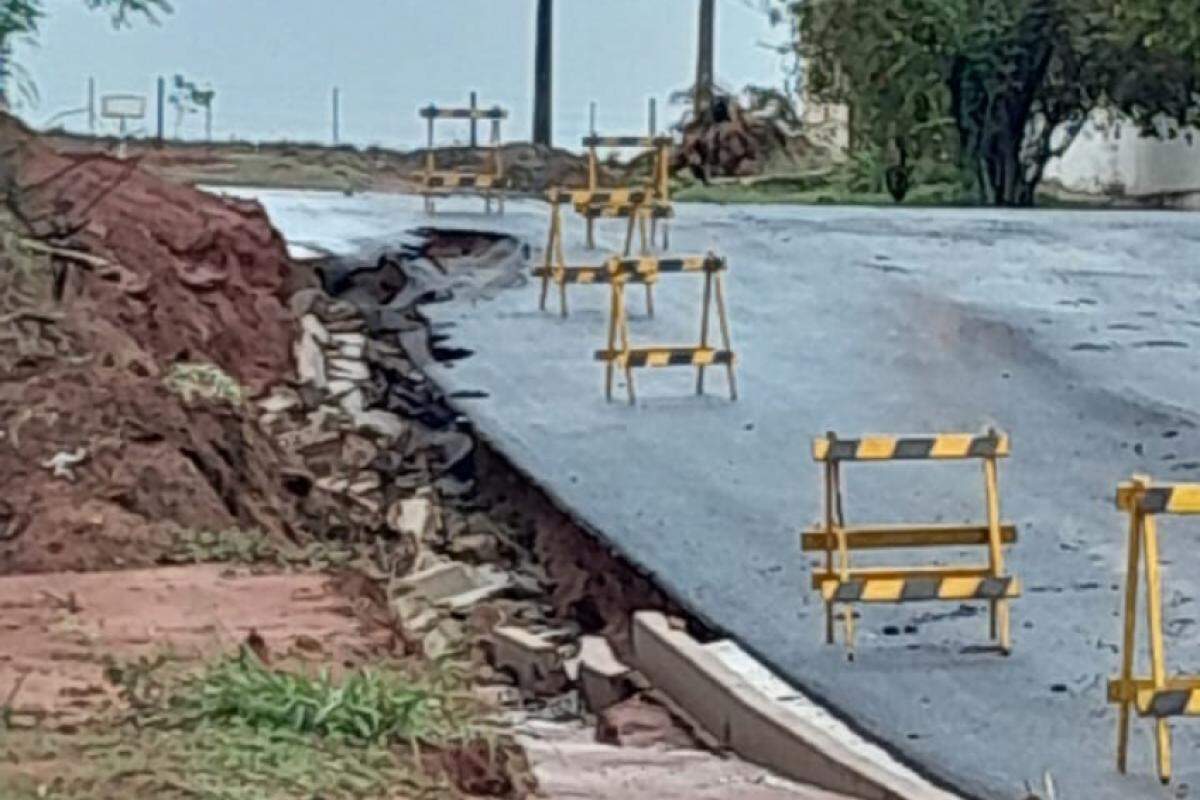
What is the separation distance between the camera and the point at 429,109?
31.5 m

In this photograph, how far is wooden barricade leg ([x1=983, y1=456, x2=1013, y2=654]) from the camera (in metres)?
10.4

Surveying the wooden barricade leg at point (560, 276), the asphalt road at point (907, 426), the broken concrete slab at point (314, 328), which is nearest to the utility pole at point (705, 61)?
the asphalt road at point (907, 426)

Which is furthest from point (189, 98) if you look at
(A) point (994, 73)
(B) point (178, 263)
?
(A) point (994, 73)

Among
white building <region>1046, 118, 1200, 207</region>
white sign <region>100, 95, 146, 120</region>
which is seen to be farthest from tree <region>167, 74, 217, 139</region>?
white building <region>1046, 118, 1200, 207</region>

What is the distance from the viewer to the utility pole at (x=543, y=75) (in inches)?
1773

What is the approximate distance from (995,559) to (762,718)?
5.73ft

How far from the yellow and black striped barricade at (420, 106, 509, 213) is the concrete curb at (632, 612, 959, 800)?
1773cm

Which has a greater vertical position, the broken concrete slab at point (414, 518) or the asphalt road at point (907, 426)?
the asphalt road at point (907, 426)

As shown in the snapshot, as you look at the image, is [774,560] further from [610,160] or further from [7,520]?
[610,160]

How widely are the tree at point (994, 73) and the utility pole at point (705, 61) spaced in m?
5.09

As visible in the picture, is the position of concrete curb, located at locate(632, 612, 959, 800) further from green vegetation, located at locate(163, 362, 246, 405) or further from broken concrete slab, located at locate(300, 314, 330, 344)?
broken concrete slab, located at locate(300, 314, 330, 344)

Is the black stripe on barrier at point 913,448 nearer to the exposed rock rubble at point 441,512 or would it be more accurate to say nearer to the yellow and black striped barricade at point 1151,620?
the exposed rock rubble at point 441,512

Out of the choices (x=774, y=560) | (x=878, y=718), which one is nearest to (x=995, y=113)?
(x=774, y=560)

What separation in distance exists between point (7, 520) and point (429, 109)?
65.0 feet
